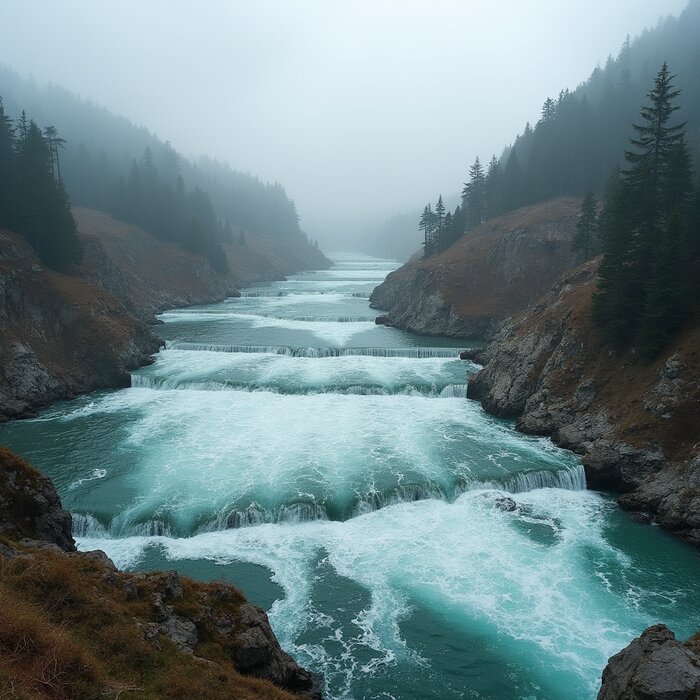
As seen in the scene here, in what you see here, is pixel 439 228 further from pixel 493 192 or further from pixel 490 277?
pixel 490 277

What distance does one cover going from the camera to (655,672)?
12984mm

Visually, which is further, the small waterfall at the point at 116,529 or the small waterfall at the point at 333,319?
the small waterfall at the point at 333,319

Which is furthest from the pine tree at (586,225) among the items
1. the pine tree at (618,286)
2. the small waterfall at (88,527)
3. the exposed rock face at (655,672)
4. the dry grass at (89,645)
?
the dry grass at (89,645)

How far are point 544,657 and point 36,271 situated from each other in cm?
6764

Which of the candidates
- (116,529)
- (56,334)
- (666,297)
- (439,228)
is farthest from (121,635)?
(439,228)

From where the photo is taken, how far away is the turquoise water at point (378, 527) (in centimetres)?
2100

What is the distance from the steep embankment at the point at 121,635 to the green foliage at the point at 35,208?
6034cm

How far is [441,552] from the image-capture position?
27734mm

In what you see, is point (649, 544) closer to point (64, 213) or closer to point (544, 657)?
point (544, 657)

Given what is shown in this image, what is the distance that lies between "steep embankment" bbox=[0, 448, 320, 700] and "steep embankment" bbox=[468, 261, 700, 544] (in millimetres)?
26494

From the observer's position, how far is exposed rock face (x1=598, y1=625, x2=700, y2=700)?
12406 millimetres

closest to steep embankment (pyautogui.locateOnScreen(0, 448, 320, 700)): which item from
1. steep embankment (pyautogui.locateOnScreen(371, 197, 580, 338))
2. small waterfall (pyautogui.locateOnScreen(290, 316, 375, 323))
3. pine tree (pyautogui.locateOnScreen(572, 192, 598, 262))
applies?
steep embankment (pyautogui.locateOnScreen(371, 197, 580, 338))

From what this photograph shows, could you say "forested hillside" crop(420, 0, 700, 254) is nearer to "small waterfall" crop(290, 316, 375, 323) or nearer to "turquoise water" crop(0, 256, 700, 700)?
"small waterfall" crop(290, 316, 375, 323)

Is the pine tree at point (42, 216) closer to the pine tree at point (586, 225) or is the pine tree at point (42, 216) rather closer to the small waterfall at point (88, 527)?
the small waterfall at point (88, 527)
